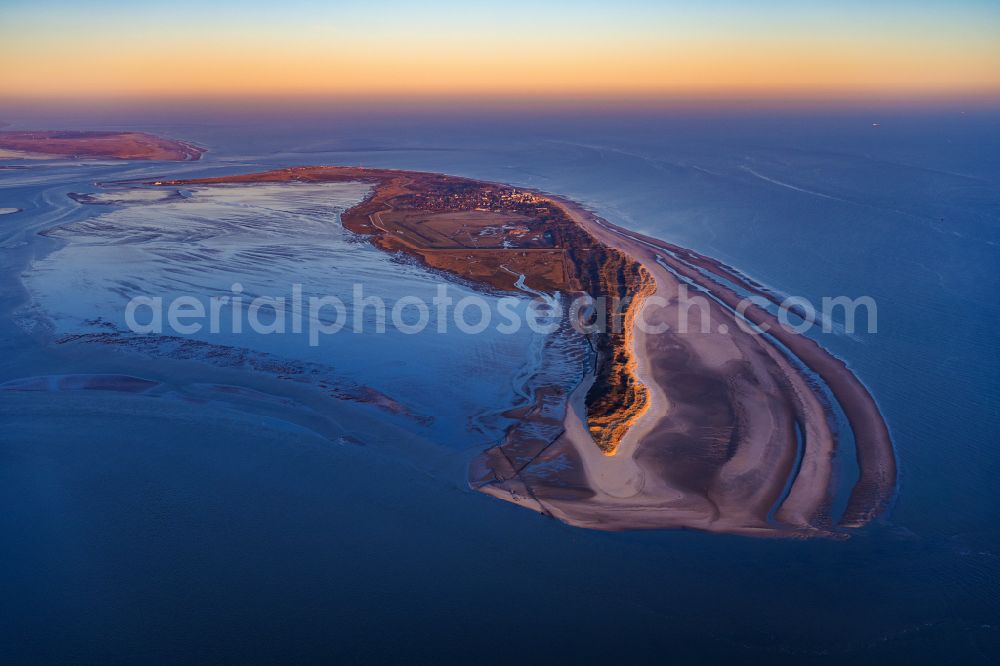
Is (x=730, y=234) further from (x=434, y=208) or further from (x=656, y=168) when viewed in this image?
(x=656, y=168)

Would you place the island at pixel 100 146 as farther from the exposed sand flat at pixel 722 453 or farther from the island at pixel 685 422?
the exposed sand flat at pixel 722 453

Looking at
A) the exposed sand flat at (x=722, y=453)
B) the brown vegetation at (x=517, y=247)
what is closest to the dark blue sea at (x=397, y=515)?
the exposed sand flat at (x=722, y=453)

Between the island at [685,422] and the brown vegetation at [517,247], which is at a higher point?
the brown vegetation at [517,247]

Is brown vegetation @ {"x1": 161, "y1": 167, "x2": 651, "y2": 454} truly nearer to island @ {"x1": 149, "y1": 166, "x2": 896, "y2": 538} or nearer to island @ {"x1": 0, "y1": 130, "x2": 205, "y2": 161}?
island @ {"x1": 149, "y1": 166, "x2": 896, "y2": 538}

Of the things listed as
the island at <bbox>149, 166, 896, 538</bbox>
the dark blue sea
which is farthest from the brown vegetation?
the dark blue sea

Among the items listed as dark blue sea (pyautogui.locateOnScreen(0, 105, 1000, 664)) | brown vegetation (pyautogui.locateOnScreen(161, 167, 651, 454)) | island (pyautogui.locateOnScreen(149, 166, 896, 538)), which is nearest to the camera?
dark blue sea (pyautogui.locateOnScreen(0, 105, 1000, 664))

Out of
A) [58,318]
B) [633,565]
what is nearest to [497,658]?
[633,565]
